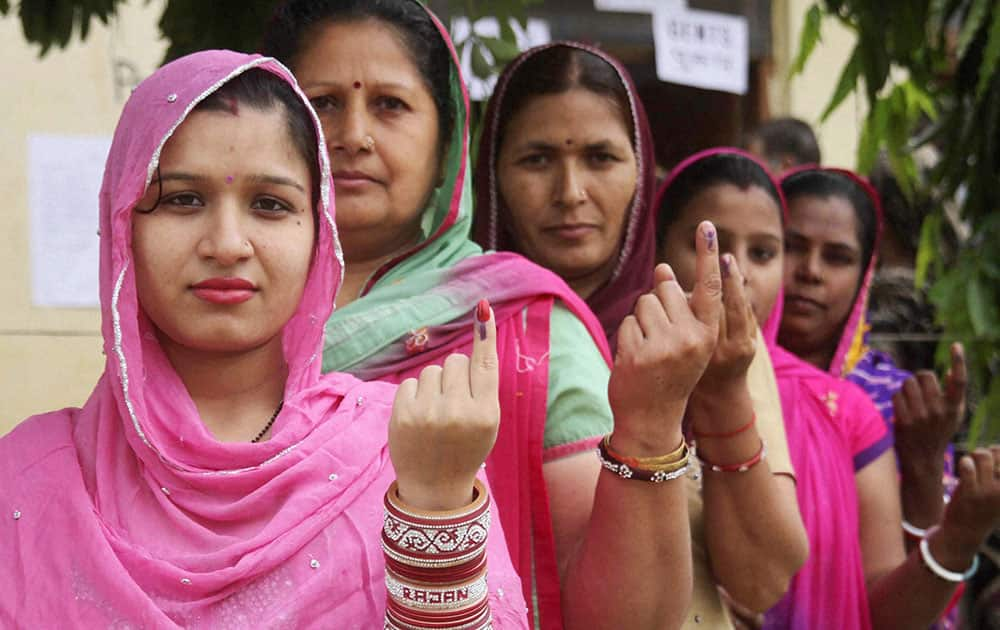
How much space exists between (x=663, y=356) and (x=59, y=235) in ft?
10.1

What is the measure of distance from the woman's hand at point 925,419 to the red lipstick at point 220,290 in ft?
6.22

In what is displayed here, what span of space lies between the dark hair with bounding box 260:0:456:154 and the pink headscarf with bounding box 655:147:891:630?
2.61 feet

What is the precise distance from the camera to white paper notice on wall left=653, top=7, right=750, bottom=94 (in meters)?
3.81

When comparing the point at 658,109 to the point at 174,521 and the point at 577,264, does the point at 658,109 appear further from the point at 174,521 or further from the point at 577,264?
the point at 174,521

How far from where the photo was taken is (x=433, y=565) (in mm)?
1274

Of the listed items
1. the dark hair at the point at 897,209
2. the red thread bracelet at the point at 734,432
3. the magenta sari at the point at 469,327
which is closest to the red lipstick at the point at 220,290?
the magenta sari at the point at 469,327

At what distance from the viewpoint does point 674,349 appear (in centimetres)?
152

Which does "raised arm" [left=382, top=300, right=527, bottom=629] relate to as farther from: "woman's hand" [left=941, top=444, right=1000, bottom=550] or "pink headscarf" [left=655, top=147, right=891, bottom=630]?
"woman's hand" [left=941, top=444, right=1000, bottom=550]

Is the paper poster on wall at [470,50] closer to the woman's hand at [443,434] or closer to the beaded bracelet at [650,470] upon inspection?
the beaded bracelet at [650,470]

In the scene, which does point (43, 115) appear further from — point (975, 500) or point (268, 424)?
point (975, 500)

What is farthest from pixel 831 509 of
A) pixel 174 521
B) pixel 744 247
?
pixel 174 521

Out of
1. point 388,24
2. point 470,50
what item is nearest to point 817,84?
point 470,50

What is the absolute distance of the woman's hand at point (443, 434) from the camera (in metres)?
1.29

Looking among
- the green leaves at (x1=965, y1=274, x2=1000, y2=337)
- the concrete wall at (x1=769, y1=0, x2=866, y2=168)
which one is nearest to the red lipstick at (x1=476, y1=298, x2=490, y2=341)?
the green leaves at (x1=965, y1=274, x2=1000, y2=337)
